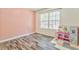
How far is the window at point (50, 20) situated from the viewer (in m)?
1.29

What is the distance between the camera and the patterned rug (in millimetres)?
1277

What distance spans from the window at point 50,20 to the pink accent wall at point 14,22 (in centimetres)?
15

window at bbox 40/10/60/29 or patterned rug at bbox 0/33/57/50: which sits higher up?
window at bbox 40/10/60/29

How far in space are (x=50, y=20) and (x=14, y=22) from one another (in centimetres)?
45

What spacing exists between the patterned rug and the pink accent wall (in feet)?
0.26

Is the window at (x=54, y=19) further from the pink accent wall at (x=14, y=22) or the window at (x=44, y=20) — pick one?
the pink accent wall at (x=14, y=22)

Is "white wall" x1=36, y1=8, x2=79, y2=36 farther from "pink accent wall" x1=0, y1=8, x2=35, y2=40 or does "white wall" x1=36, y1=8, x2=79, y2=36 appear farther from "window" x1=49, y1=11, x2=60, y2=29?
"pink accent wall" x1=0, y1=8, x2=35, y2=40

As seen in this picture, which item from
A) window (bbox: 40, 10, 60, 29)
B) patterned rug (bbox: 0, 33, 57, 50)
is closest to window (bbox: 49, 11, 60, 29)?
window (bbox: 40, 10, 60, 29)

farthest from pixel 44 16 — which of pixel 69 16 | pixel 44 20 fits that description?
pixel 69 16

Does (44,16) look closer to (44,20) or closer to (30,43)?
(44,20)

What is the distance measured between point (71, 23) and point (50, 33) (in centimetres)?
28
